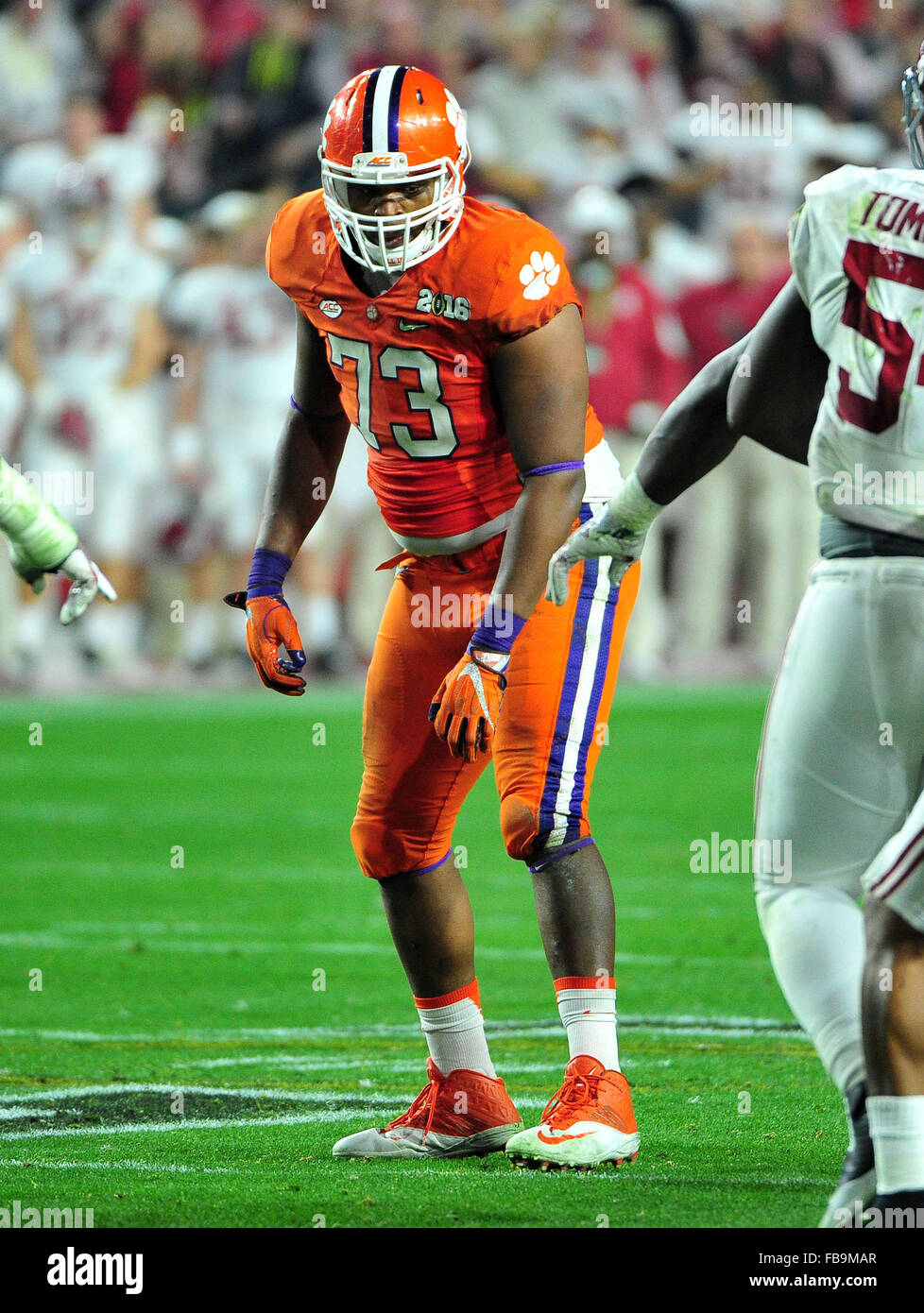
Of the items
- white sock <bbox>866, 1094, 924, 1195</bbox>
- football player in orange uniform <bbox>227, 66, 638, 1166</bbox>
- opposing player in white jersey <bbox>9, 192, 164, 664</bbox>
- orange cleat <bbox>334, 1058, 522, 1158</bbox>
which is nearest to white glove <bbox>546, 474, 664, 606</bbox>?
football player in orange uniform <bbox>227, 66, 638, 1166</bbox>

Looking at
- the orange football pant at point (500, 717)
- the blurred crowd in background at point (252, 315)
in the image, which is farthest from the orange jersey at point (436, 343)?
the blurred crowd in background at point (252, 315)

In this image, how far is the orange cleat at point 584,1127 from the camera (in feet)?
12.1

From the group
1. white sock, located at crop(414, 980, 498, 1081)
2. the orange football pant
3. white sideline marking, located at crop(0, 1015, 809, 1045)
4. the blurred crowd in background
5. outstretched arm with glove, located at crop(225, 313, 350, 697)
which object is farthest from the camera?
the blurred crowd in background

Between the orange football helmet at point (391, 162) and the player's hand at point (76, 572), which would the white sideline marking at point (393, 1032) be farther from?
the orange football helmet at point (391, 162)

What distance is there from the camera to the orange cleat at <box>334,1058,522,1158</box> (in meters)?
3.90

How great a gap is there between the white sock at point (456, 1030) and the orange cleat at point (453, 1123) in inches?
1.1

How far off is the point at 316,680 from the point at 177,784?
346cm

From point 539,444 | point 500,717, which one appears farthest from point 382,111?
point 500,717

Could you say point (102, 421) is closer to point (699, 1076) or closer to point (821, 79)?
point (821, 79)

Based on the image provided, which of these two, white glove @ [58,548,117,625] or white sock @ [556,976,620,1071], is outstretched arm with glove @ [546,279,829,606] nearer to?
white sock @ [556,976,620,1071]

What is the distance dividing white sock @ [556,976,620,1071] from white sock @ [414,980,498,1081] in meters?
0.27

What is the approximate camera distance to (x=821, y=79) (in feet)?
46.7

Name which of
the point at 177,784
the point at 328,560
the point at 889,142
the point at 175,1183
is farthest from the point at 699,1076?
the point at 889,142

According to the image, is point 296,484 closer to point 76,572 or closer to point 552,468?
point 76,572
